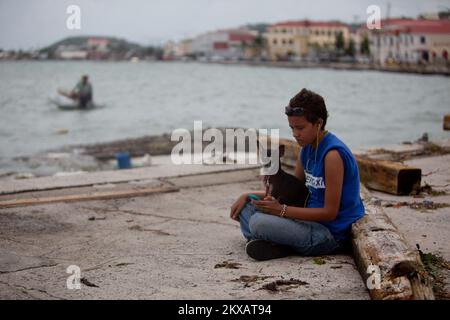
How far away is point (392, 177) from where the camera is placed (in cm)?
661

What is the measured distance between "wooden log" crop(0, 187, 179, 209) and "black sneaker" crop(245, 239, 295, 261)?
9.38ft

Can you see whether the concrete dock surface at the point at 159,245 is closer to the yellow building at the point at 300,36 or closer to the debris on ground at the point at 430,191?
the debris on ground at the point at 430,191

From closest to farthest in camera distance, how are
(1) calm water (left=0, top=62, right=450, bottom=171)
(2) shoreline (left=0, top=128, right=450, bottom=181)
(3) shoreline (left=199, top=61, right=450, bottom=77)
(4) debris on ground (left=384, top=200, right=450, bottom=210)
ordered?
1. (4) debris on ground (left=384, top=200, right=450, bottom=210)
2. (2) shoreline (left=0, top=128, right=450, bottom=181)
3. (1) calm water (left=0, top=62, right=450, bottom=171)
4. (3) shoreline (left=199, top=61, right=450, bottom=77)

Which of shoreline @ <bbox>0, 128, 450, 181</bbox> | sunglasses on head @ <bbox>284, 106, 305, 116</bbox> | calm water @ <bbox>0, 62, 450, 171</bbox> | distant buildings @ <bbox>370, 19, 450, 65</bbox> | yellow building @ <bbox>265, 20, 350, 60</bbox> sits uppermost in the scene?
yellow building @ <bbox>265, 20, 350, 60</bbox>

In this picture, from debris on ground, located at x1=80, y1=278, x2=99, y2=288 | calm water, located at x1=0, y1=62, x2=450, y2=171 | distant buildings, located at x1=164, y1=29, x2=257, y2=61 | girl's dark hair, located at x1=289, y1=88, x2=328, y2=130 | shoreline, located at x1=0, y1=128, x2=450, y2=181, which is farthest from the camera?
distant buildings, located at x1=164, y1=29, x2=257, y2=61

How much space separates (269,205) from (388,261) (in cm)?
98

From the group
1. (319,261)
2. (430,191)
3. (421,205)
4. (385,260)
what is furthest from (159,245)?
(430,191)

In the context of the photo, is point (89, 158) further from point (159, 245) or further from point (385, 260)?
point (385, 260)

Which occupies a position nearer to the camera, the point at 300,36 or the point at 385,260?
the point at 385,260

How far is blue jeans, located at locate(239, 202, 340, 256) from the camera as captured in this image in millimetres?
4266

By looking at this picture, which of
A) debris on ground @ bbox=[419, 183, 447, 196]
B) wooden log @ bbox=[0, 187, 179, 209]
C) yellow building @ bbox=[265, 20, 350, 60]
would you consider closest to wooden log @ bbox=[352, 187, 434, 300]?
debris on ground @ bbox=[419, 183, 447, 196]

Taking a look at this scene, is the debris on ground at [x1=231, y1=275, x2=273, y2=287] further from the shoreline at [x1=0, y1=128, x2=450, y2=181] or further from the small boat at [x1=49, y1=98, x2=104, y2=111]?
the small boat at [x1=49, y1=98, x2=104, y2=111]
